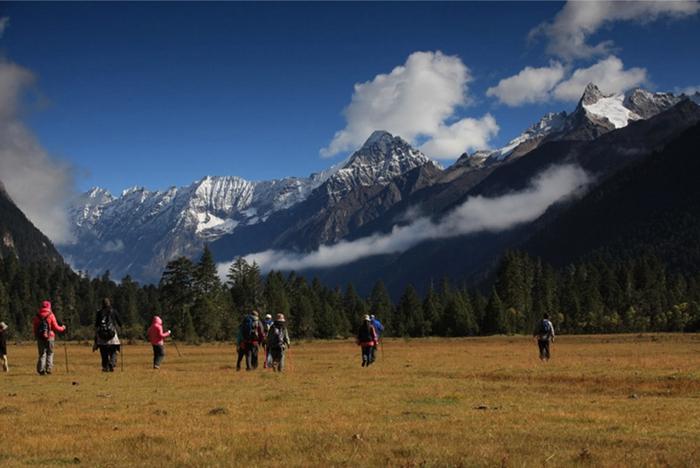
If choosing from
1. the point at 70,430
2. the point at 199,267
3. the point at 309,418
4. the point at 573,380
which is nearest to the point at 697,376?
the point at 573,380

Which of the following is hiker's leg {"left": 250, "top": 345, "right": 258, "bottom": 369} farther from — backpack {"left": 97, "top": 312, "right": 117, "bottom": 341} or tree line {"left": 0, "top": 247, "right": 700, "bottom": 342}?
tree line {"left": 0, "top": 247, "right": 700, "bottom": 342}

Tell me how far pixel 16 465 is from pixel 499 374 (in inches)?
855

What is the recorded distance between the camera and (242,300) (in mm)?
143500

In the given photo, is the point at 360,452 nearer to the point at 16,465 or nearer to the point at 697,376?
the point at 16,465

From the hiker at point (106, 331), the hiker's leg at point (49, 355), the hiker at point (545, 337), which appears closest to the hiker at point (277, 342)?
the hiker at point (106, 331)

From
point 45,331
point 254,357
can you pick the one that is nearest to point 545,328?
point 254,357

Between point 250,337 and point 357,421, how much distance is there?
1999 cm

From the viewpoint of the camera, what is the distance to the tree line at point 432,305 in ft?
389

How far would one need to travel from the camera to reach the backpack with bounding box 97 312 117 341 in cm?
3269

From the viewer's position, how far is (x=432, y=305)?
149625 millimetres

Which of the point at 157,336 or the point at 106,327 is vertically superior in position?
the point at 106,327

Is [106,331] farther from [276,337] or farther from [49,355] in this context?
Answer: [276,337]

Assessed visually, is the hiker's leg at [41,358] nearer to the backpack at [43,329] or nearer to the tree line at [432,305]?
the backpack at [43,329]

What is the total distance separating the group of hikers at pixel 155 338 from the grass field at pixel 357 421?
3744 mm
